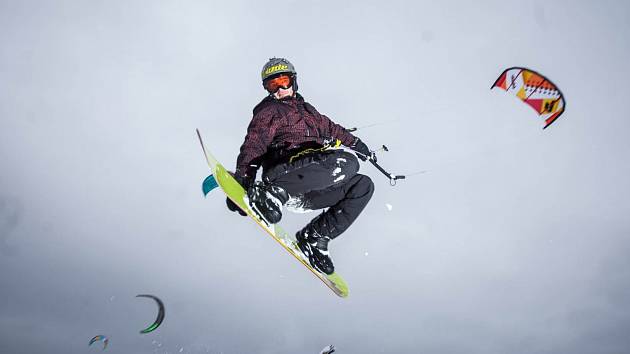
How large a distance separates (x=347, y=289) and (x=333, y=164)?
3132mm

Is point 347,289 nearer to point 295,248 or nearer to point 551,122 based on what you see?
point 295,248

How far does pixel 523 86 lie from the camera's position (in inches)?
285

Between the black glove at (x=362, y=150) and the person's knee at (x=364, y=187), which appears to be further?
the black glove at (x=362, y=150)

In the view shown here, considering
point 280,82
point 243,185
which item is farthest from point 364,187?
point 280,82

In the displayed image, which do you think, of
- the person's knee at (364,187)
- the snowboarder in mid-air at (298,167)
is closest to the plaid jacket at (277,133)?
the snowboarder in mid-air at (298,167)

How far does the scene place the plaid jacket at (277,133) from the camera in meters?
5.51

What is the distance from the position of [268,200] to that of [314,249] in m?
1.55

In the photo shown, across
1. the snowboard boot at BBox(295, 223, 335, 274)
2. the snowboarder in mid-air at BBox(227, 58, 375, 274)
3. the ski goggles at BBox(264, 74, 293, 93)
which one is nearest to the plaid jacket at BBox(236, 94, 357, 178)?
the snowboarder in mid-air at BBox(227, 58, 375, 274)

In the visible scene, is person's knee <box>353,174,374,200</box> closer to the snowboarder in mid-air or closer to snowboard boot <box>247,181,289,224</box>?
the snowboarder in mid-air

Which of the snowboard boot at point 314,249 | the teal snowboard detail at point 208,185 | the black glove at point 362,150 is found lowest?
the snowboard boot at point 314,249

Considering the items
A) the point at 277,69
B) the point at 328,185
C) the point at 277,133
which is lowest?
the point at 328,185

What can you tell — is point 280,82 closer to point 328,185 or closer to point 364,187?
point 328,185

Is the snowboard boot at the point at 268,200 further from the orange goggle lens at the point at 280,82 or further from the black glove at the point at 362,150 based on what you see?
the black glove at the point at 362,150

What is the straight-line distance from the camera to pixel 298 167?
217 inches
